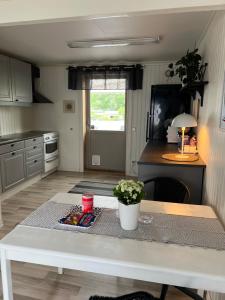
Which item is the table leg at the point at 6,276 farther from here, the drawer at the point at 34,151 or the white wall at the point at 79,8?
the drawer at the point at 34,151

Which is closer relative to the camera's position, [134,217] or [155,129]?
[134,217]

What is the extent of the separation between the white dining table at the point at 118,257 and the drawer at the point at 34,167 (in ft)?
9.59

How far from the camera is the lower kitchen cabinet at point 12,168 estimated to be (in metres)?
3.36

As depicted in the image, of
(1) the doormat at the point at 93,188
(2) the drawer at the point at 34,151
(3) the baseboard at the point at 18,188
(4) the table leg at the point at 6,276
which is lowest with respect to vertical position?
(1) the doormat at the point at 93,188

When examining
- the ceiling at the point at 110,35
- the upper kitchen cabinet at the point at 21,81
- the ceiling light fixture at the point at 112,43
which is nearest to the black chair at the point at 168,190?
the ceiling at the point at 110,35

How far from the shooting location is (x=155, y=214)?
57.5 inches

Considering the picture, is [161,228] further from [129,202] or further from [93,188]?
[93,188]

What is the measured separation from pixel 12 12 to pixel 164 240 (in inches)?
72.5

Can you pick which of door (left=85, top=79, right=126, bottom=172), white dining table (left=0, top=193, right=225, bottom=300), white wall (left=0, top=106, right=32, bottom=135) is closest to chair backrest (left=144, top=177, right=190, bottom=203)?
white dining table (left=0, top=193, right=225, bottom=300)

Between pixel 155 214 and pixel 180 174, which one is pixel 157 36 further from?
pixel 155 214

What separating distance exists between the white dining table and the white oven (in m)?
3.45

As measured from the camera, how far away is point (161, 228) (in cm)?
129

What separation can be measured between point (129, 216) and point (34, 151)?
330 centimetres

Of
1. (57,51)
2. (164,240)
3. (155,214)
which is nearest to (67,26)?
(57,51)
